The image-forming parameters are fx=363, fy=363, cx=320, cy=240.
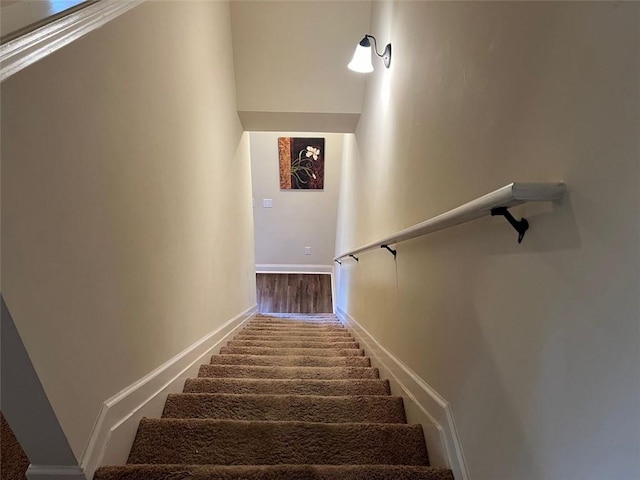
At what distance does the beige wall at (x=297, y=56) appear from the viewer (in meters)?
3.04

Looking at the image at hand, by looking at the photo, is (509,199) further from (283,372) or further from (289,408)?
(283,372)

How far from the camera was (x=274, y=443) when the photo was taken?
117cm

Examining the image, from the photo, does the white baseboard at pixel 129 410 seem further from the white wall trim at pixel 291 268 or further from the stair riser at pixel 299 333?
the white wall trim at pixel 291 268

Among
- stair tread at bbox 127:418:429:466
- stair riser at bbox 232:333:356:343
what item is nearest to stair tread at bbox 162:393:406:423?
stair tread at bbox 127:418:429:466

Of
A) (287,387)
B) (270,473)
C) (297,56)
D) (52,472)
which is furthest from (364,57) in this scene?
(52,472)

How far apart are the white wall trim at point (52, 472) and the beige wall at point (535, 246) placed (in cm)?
100

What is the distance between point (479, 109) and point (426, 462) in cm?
109

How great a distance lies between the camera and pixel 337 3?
9.91 feet

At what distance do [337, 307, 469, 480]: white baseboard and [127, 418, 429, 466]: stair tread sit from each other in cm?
7

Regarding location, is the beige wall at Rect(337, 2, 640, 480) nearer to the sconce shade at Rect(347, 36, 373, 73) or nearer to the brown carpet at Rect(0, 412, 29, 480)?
the sconce shade at Rect(347, 36, 373, 73)

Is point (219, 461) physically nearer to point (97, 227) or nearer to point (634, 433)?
point (97, 227)

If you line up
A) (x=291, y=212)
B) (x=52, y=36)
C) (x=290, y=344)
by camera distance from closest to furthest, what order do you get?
(x=52, y=36) < (x=290, y=344) < (x=291, y=212)

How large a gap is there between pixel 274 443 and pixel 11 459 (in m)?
0.79

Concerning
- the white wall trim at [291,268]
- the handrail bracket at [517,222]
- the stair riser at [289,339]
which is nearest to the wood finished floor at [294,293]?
the white wall trim at [291,268]
